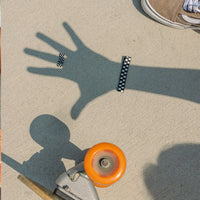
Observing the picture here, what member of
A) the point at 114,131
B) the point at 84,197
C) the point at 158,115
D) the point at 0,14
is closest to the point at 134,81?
the point at 158,115

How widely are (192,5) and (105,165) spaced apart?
1.44m

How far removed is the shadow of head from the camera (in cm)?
165

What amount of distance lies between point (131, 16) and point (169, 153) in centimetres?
129

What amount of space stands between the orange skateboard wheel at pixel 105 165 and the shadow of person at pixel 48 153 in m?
0.50

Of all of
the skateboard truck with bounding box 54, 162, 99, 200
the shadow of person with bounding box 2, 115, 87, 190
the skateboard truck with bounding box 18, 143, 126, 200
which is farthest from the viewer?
the shadow of person with bounding box 2, 115, 87, 190

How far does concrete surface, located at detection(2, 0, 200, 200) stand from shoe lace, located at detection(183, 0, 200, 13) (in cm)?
19

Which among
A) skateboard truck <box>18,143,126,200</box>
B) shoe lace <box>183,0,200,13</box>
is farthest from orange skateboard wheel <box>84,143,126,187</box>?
shoe lace <box>183,0,200,13</box>

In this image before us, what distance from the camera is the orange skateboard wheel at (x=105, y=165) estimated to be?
111 cm

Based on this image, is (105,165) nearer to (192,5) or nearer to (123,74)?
(123,74)

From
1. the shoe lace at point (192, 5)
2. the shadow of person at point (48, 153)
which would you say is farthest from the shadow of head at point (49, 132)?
the shoe lace at point (192, 5)

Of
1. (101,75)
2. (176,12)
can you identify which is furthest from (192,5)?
(101,75)

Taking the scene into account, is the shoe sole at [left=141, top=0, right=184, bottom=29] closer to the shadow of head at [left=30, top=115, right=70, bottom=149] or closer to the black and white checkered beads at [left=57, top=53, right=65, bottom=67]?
the black and white checkered beads at [left=57, top=53, right=65, bottom=67]

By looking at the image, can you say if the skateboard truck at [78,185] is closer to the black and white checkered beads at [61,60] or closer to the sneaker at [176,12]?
the black and white checkered beads at [61,60]

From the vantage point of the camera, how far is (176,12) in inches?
60.4
